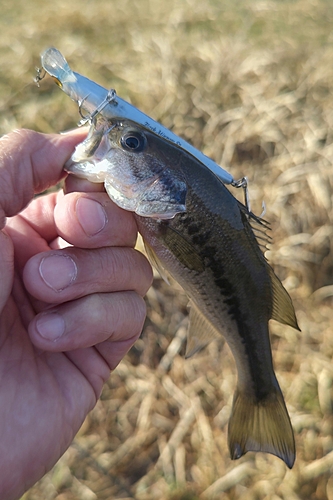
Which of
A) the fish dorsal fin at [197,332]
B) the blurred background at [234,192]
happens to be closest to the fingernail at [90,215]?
the fish dorsal fin at [197,332]

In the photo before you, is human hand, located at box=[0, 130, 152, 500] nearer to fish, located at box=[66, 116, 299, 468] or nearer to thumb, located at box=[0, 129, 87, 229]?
thumb, located at box=[0, 129, 87, 229]

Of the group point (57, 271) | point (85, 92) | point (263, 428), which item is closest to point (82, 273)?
point (57, 271)

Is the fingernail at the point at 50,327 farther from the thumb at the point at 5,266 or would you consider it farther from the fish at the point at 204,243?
the fish at the point at 204,243

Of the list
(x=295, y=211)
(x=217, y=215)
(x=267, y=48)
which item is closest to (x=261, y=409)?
(x=217, y=215)

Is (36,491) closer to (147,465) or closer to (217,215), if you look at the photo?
(147,465)

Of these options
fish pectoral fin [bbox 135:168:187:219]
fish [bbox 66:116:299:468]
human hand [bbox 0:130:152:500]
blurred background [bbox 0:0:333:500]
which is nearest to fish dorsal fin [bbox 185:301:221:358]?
fish [bbox 66:116:299:468]

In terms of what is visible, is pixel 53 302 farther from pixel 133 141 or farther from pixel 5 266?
pixel 133 141

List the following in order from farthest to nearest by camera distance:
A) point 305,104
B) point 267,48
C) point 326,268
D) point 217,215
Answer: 1. point 267,48
2. point 305,104
3. point 326,268
4. point 217,215
